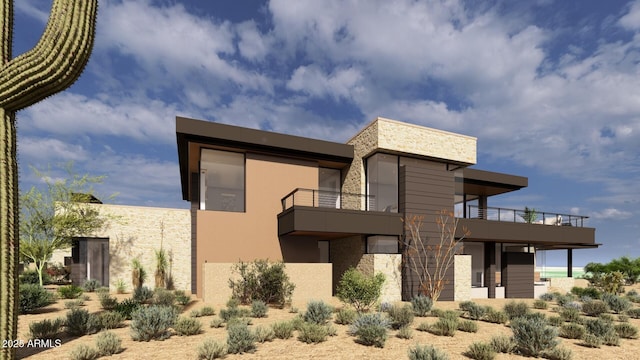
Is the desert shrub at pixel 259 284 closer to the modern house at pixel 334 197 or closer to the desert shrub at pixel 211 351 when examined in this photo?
the modern house at pixel 334 197

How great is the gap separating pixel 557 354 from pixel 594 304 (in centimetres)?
916

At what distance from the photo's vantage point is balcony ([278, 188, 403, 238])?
48.0ft

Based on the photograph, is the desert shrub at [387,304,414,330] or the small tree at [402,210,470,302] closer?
the desert shrub at [387,304,414,330]

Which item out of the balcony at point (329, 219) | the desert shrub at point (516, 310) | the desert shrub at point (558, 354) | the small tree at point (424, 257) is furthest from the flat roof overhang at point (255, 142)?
the desert shrub at point (558, 354)

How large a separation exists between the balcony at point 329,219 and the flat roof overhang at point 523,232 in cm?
452

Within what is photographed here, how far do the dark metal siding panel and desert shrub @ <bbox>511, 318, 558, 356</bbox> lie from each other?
Answer: 1432 centimetres

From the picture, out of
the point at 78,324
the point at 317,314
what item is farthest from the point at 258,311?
the point at 78,324

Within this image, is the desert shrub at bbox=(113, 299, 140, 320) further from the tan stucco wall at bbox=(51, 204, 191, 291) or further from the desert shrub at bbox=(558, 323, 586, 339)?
the desert shrub at bbox=(558, 323, 586, 339)

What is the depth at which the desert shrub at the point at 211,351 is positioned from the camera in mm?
6797

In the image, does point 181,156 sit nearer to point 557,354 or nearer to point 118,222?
point 118,222

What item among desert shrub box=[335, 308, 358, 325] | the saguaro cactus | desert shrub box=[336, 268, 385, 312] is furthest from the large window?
the saguaro cactus

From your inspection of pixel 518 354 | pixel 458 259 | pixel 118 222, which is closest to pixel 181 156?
pixel 118 222

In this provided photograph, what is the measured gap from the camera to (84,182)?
20.4 m

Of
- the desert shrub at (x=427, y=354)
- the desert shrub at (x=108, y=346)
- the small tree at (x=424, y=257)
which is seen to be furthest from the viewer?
the small tree at (x=424, y=257)
